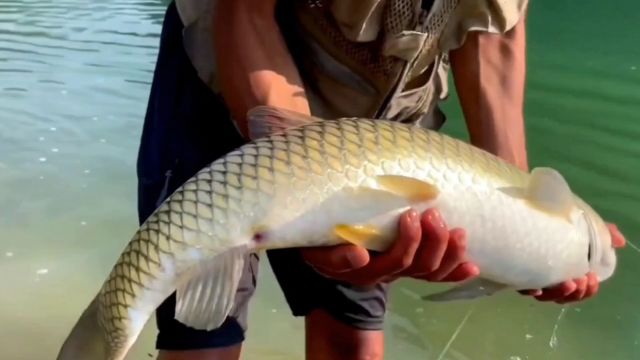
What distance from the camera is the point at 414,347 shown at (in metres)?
2.94

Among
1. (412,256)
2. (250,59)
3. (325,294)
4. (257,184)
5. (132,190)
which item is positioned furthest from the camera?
(132,190)

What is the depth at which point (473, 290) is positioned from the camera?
68.9 inches

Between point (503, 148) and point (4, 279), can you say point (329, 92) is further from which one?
point (4, 279)

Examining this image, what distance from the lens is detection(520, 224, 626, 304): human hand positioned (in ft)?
5.74

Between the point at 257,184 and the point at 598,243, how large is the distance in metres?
0.65

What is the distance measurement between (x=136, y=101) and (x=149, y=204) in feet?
12.8

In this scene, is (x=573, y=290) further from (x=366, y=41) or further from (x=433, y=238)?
(x=366, y=41)

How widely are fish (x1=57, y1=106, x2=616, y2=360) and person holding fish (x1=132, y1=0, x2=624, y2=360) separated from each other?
0.72 ft

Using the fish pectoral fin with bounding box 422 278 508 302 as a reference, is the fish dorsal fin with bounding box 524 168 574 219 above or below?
above

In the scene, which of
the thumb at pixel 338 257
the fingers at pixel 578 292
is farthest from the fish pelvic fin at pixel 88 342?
the fingers at pixel 578 292

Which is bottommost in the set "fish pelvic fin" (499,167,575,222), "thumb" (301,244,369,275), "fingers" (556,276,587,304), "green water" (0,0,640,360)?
"green water" (0,0,640,360)

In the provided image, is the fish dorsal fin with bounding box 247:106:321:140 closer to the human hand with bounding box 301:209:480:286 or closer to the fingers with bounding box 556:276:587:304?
the human hand with bounding box 301:209:480:286

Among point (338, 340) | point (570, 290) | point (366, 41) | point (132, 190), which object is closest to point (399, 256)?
point (570, 290)

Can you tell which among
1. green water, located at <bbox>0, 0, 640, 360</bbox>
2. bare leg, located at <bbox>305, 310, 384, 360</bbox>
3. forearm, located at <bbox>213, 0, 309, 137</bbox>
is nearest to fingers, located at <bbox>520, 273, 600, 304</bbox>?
bare leg, located at <bbox>305, 310, 384, 360</bbox>
